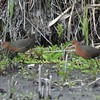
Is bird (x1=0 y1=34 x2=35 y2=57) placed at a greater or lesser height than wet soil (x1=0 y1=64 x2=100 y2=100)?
greater

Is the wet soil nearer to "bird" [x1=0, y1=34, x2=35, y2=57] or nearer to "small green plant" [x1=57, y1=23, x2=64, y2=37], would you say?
"bird" [x1=0, y1=34, x2=35, y2=57]

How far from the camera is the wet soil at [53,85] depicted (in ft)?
18.6

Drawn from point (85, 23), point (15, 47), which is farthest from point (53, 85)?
point (85, 23)

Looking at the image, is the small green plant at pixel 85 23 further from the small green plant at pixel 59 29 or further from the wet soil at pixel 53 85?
the wet soil at pixel 53 85

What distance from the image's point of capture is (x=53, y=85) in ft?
20.0

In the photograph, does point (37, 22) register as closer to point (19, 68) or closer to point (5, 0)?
point (5, 0)

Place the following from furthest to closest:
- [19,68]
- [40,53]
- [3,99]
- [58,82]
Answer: [40,53]
[19,68]
[58,82]
[3,99]

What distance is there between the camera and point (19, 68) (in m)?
7.13

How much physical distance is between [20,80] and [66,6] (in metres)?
2.34

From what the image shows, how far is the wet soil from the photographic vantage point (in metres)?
5.67

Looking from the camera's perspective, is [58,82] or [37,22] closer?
[58,82]

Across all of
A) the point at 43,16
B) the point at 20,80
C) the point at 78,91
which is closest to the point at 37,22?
the point at 43,16

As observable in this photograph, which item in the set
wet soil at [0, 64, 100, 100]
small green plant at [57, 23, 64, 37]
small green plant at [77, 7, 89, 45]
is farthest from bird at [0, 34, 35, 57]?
small green plant at [77, 7, 89, 45]

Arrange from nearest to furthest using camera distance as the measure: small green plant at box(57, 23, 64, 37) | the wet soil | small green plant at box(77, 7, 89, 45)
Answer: the wet soil
small green plant at box(77, 7, 89, 45)
small green plant at box(57, 23, 64, 37)
